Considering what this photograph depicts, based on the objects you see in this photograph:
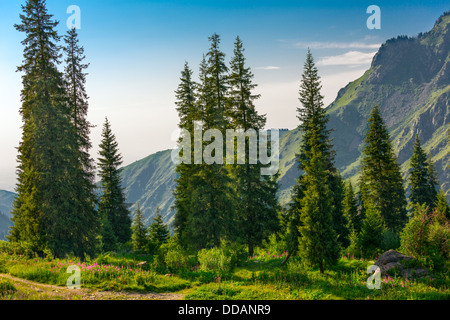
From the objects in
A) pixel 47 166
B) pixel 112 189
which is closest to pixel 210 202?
pixel 47 166

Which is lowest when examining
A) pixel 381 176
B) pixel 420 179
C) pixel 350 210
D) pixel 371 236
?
pixel 371 236

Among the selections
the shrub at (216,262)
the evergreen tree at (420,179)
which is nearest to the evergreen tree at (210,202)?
the shrub at (216,262)

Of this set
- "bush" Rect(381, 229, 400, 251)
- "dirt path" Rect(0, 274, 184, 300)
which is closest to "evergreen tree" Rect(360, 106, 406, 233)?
"bush" Rect(381, 229, 400, 251)

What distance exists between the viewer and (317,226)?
17.1m

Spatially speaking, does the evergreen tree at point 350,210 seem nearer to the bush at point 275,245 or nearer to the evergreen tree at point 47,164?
the bush at point 275,245

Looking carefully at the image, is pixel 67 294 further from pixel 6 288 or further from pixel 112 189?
pixel 112 189

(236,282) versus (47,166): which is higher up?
(47,166)

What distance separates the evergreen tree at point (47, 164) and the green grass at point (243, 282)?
306cm

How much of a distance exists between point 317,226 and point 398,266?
4.69m

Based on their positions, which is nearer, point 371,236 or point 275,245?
point 371,236

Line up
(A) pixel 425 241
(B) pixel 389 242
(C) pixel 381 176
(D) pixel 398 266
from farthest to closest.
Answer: (C) pixel 381 176 < (B) pixel 389 242 < (A) pixel 425 241 < (D) pixel 398 266

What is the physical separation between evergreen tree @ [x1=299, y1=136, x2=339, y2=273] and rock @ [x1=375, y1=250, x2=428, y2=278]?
2.52m

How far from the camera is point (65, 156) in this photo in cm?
2172
